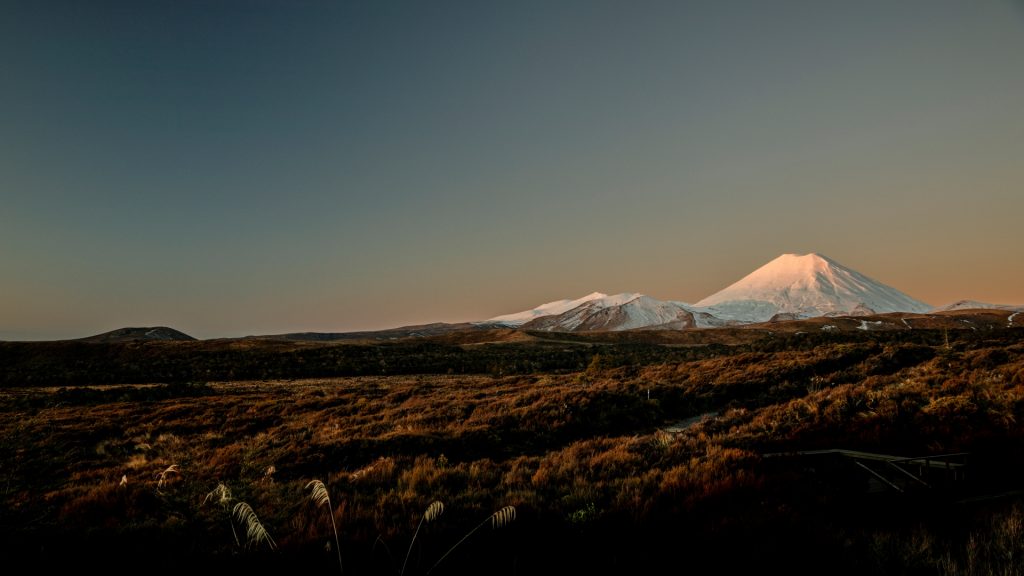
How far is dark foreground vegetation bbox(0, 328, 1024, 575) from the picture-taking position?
4.57 m

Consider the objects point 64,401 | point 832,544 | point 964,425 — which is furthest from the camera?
point 64,401

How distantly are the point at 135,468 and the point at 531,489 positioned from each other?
1102cm

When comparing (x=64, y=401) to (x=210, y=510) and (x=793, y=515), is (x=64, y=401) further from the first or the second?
(x=793, y=515)

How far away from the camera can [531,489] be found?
7246mm

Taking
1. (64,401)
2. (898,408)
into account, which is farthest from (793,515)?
(64,401)

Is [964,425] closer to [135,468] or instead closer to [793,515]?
[793,515]

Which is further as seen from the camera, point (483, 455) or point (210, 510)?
point (483, 455)

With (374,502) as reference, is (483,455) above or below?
below

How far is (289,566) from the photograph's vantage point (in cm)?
461

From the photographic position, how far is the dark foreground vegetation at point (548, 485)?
180 inches

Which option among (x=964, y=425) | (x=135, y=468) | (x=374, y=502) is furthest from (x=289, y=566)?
(x=964, y=425)

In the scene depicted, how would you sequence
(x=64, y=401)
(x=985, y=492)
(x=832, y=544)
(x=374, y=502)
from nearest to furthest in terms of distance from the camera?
(x=832, y=544)
(x=985, y=492)
(x=374, y=502)
(x=64, y=401)

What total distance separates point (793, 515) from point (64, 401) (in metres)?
36.8

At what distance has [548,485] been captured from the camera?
24.4 feet
